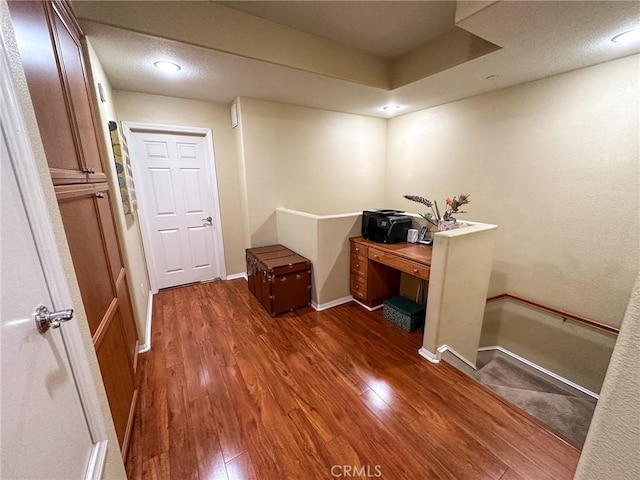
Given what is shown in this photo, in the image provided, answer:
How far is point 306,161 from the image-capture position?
3.52 meters

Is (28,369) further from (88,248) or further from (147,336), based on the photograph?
(147,336)

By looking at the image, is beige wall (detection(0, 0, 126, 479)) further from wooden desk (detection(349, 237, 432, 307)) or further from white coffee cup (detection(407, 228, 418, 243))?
white coffee cup (detection(407, 228, 418, 243))

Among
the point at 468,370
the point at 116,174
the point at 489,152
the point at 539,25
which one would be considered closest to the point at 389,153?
the point at 489,152

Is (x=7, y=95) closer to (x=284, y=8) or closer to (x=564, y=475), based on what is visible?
(x=284, y=8)

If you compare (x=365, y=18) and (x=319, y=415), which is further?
(x=365, y=18)

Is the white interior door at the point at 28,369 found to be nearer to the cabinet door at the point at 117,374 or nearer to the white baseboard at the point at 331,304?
the cabinet door at the point at 117,374

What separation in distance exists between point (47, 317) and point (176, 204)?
2796 mm

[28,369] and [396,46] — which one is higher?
[396,46]

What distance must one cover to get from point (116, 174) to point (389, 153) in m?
3.58

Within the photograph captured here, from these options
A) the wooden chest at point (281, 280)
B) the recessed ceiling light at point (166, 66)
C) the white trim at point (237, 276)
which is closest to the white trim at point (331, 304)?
the wooden chest at point (281, 280)

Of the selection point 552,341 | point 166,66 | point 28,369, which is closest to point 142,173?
point 166,66

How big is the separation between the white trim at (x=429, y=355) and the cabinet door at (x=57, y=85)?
2509 mm

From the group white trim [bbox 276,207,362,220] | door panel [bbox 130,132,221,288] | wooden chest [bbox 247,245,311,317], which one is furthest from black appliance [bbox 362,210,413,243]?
door panel [bbox 130,132,221,288]

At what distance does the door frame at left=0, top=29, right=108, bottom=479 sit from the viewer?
Result: 0.65 meters
